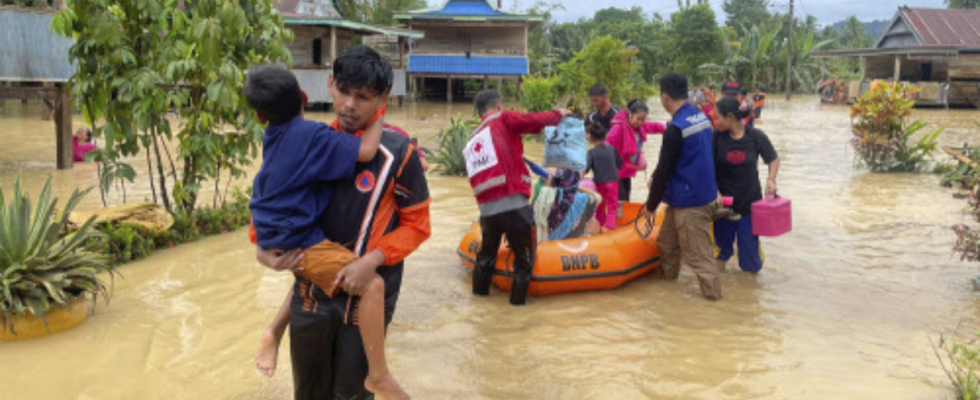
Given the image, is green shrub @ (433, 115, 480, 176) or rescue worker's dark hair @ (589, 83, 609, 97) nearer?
rescue worker's dark hair @ (589, 83, 609, 97)

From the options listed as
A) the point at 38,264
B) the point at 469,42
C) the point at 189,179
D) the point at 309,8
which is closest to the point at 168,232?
the point at 189,179

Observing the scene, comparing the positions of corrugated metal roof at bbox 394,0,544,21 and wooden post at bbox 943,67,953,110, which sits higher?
corrugated metal roof at bbox 394,0,544,21

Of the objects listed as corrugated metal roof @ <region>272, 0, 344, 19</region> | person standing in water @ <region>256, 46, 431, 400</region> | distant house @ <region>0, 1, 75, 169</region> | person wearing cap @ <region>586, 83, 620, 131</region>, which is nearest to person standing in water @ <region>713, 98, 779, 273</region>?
person wearing cap @ <region>586, 83, 620, 131</region>

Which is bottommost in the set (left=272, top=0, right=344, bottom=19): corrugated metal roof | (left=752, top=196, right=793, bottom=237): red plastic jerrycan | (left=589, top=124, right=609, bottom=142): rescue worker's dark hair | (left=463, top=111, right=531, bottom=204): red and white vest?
(left=752, top=196, right=793, bottom=237): red plastic jerrycan

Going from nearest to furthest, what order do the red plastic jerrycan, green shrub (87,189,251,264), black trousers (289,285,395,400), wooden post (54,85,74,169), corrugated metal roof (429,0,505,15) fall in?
1. black trousers (289,285,395,400)
2. the red plastic jerrycan
3. green shrub (87,189,251,264)
4. wooden post (54,85,74,169)
5. corrugated metal roof (429,0,505,15)

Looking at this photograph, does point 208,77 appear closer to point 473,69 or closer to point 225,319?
point 225,319

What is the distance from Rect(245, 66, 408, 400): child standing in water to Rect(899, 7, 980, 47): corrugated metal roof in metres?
35.5

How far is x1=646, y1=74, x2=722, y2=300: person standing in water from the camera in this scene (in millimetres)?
5727

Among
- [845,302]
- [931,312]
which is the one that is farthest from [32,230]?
[931,312]

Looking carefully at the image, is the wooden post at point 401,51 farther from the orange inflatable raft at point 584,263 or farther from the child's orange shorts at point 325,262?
the child's orange shorts at point 325,262

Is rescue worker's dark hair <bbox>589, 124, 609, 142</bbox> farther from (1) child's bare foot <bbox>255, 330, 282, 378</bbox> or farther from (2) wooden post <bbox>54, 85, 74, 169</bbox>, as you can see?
(2) wooden post <bbox>54, 85, 74, 169</bbox>

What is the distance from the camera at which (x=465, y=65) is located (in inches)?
1246

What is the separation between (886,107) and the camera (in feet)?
41.2

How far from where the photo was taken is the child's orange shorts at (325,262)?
271cm
